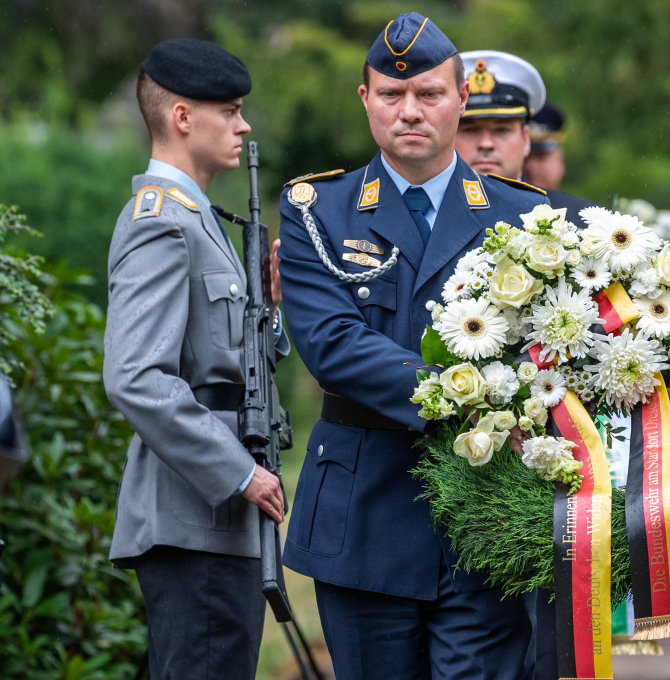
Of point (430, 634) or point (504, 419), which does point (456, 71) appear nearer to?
point (504, 419)

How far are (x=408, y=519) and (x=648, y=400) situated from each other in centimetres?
69

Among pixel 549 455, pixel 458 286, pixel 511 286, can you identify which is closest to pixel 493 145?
pixel 458 286

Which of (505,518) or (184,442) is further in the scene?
(184,442)

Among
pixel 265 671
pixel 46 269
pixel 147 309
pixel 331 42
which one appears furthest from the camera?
pixel 331 42

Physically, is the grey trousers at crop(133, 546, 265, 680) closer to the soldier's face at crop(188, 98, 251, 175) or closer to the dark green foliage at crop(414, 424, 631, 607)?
the dark green foliage at crop(414, 424, 631, 607)

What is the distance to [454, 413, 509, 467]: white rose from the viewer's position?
7.82ft

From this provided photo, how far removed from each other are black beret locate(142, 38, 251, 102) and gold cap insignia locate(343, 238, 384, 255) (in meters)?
0.82

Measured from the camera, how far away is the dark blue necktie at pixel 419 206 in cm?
290

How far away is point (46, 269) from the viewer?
4594mm

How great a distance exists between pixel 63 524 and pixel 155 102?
1710 mm

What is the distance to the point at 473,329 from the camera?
2.46 metres

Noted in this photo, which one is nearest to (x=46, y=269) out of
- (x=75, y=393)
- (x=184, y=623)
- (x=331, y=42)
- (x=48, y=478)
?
(x=75, y=393)

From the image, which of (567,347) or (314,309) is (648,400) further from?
(314,309)

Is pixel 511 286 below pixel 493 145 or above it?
below
